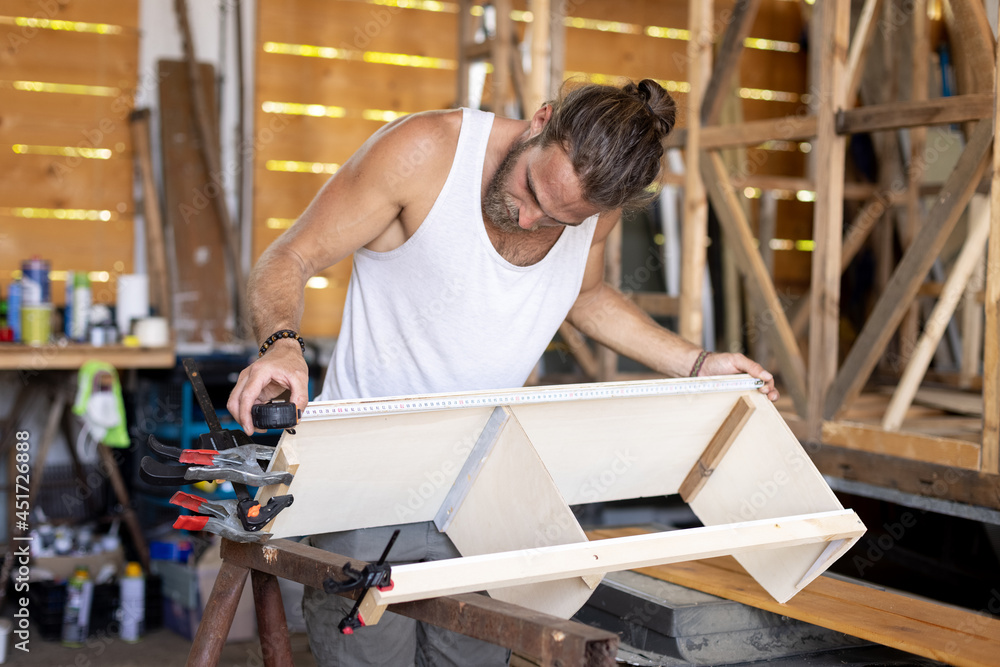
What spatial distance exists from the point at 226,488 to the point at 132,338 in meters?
0.70

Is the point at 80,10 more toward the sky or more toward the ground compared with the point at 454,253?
more toward the sky

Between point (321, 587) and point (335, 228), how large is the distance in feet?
2.23

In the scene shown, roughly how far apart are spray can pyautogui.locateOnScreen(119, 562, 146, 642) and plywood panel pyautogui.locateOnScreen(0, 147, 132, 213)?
1.77 meters

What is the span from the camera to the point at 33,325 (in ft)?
11.9

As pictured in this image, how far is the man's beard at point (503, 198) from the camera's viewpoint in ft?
5.73

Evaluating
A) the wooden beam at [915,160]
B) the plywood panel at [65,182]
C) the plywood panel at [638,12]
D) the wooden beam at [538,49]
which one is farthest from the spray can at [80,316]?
the wooden beam at [915,160]

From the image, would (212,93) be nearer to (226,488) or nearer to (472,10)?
(472,10)

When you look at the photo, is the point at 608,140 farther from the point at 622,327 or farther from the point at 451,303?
the point at 622,327

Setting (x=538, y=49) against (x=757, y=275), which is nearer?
(x=757, y=275)

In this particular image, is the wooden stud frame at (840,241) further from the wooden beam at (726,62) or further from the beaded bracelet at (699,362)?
the beaded bracelet at (699,362)

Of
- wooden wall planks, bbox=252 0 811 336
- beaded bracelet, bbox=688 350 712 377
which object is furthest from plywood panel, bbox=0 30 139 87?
beaded bracelet, bbox=688 350 712 377

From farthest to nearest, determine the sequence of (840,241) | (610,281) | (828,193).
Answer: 1. (610,281)
2. (840,241)
3. (828,193)

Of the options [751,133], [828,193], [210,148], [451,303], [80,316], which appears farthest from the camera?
[210,148]

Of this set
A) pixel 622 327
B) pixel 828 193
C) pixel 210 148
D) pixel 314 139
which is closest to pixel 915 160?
pixel 828 193
